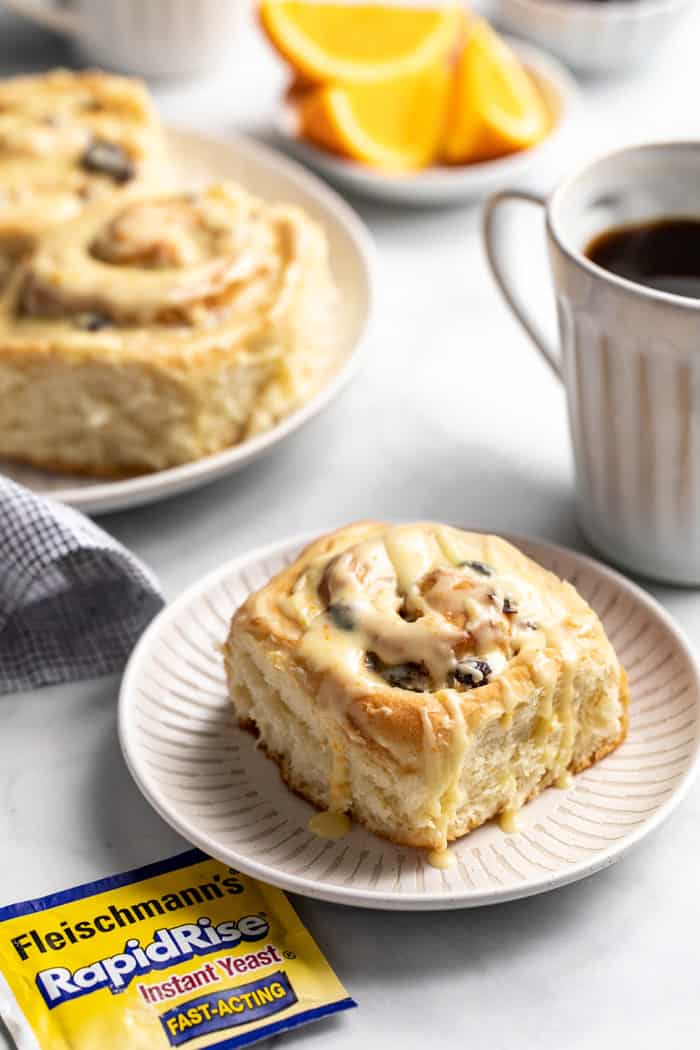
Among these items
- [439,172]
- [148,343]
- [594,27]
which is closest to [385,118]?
[439,172]

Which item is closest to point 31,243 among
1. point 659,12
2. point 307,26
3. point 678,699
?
point 307,26

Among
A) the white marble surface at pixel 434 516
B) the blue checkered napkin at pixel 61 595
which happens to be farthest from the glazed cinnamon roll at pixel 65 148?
the blue checkered napkin at pixel 61 595

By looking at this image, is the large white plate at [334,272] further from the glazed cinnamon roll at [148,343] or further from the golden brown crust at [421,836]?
the golden brown crust at [421,836]

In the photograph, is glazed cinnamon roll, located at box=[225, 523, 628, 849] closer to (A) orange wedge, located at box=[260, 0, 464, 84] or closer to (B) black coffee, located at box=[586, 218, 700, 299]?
(B) black coffee, located at box=[586, 218, 700, 299]

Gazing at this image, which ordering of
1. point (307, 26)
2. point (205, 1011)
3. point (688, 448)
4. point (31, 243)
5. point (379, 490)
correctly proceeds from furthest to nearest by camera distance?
point (307, 26) → point (31, 243) → point (379, 490) → point (688, 448) → point (205, 1011)

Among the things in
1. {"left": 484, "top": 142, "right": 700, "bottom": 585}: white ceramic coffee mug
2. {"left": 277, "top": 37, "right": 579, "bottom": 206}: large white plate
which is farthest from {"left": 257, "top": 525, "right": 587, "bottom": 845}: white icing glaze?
{"left": 277, "top": 37, "right": 579, "bottom": 206}: large white plate

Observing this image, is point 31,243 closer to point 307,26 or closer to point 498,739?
point 307,26
